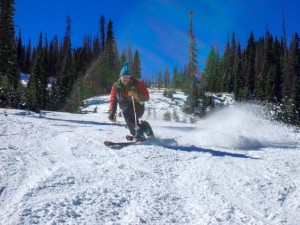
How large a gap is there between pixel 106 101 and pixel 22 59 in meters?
41.1

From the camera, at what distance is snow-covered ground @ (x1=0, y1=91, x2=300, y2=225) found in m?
3.34

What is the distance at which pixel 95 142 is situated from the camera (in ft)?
25.0

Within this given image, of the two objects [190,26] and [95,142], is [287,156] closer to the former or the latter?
[95,142]

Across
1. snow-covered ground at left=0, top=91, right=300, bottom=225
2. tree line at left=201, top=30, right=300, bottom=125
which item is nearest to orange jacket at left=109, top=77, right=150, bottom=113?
snow-covered ground at left=0, top=91, right=300, bottom=225

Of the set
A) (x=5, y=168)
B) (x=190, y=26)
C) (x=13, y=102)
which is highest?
(x=190, y=26)

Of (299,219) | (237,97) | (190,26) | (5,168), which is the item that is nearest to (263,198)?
(299,219)

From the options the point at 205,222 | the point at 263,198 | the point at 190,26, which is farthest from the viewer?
the point at 190,26

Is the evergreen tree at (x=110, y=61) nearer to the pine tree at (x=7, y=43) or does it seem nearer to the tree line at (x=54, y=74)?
the tree line at (x=54, y=74)

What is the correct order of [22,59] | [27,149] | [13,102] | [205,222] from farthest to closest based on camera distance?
[22,59] < [13,102] < [27,149] < [205,222]

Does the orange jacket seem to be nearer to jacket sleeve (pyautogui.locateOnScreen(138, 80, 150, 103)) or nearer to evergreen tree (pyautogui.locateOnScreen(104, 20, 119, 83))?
jacket sleeve (pyautogui.locateOnScreen(138, 80, 150, 103))

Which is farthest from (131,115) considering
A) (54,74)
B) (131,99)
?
(54,74)

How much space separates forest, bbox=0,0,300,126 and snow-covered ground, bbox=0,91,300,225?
19.5 metres

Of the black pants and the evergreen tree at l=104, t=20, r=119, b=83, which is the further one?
the evergreen tree at l=104, t=20, r=119, b=83

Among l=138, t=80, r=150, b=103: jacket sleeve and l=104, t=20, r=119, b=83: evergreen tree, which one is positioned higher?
l=104, t=20, r=119, b=83: evergreen tree
